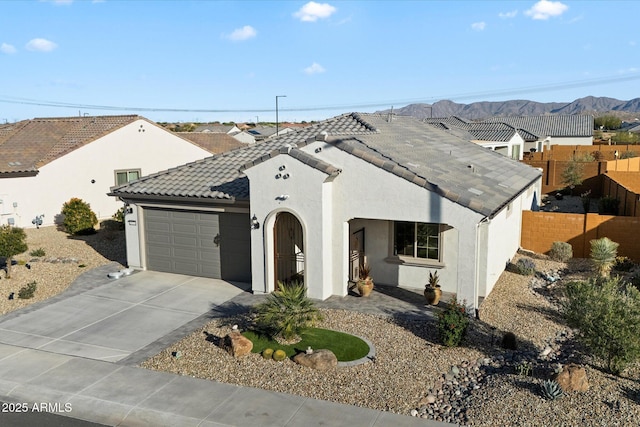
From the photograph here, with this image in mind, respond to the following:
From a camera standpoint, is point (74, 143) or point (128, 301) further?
point (74, 143)

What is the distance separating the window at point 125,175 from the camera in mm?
30406

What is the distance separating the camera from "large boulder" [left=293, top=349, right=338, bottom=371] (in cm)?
1073

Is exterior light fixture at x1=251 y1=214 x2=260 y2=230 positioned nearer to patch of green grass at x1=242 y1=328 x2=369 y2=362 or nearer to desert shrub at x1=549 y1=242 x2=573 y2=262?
patch of green grass at x1=242 y1=328 x2=369 y2=362

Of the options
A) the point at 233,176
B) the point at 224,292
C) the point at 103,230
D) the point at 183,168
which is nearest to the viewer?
the point at 224,292

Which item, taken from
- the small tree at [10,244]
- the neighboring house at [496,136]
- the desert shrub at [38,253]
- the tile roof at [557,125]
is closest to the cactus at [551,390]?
the small tree at [10,244]

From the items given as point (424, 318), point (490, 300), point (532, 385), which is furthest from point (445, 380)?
point (490, 300)

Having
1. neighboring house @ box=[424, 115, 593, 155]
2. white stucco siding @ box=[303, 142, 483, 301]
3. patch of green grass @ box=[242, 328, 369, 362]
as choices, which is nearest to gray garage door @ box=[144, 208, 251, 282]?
white stucco siding @ box=[303, 142, 483, 301]

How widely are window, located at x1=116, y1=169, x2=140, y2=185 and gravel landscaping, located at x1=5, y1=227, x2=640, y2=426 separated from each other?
15746mm

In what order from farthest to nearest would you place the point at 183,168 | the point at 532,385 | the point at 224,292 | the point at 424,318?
the point at 183,168, the point at 224,292, the point at 424,318, the point at 532,385

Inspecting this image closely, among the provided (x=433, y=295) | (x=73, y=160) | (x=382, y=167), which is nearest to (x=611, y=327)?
(x=433, y=295)

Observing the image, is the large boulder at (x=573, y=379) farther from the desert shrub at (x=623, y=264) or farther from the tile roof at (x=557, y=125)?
the tile roof at (x=557, y=125)

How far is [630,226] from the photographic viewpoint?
62.7 ft

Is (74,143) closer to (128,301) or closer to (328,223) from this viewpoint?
(128,301)

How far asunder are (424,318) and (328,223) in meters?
3.60
